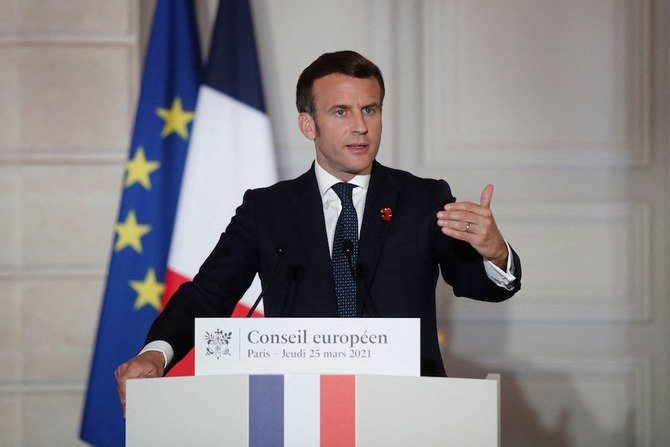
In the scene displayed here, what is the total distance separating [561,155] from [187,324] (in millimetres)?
2463

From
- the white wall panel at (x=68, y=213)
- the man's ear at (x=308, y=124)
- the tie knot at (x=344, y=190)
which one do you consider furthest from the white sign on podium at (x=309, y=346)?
the white wall panel at (x=68, y=213)

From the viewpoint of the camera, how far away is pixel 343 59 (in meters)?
2.32

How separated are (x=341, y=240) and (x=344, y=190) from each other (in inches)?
6.5

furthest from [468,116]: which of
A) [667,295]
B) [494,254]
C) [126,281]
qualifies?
[494,254]

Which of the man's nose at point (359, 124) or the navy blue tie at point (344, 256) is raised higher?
the man's nose at point (359, 124)

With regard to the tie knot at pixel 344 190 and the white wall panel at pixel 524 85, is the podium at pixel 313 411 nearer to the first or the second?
the tie knot at pixel 344 190

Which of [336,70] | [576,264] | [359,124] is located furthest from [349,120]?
[576,264]

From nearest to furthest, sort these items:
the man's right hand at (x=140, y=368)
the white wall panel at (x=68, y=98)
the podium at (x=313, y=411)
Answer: the podium at (x=313, y=411), the man's right hand at (x=140, y=368), the white wall panel at (x=68, y=98)

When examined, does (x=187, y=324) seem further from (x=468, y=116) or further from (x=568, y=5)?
(x=568, y=5)

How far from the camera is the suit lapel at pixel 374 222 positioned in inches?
86.4

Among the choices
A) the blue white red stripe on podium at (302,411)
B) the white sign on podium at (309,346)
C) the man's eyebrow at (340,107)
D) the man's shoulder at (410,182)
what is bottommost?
the blue white red stripe on podium at (302,411)

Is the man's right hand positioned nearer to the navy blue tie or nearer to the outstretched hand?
the navy blue tie

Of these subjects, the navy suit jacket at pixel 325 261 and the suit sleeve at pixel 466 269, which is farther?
the navy suit jacket at pixel 325 261

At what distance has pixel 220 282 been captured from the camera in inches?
89.4
